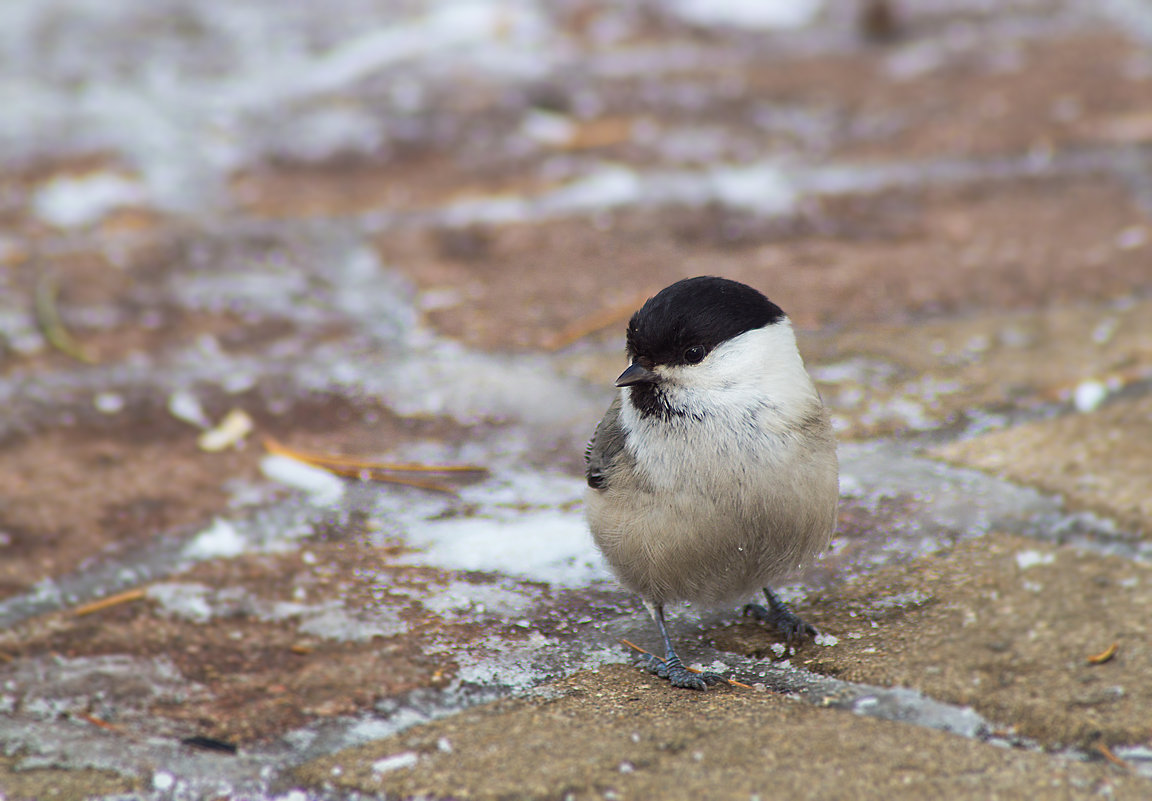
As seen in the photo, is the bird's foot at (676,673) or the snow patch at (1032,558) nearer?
the bird's foot at (676,673)

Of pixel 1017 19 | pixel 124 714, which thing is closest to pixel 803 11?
pixel 1017 19

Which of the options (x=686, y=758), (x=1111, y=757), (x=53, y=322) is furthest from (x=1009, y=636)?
(x=53, y=322)

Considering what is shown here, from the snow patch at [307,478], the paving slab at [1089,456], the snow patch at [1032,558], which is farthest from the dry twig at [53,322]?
the snow patch at [1032,558]

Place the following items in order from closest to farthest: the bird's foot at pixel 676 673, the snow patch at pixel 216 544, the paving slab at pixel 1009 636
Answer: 1. the paving slab at pixel 1009 636
2. the bird's foot at pixel 676 673
3. the snow patch at pixel 216 544

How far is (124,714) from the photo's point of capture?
6.66 ft

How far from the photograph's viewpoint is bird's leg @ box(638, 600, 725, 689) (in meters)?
2.02

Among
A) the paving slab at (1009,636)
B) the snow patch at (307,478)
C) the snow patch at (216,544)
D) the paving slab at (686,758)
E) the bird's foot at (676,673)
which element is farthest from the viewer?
the snow patch at (307,478)

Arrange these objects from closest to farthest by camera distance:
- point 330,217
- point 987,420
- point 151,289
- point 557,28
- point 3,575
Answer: point 3,575 → point 987,420 → point 151,289 → point 330,217 → point 557,28

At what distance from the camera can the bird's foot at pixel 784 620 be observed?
214cm

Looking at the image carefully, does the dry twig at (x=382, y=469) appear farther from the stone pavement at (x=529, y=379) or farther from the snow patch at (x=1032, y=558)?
the snow patch at (x=1032, y=558)

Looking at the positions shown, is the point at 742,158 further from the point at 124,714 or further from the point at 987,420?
the point at 124,714

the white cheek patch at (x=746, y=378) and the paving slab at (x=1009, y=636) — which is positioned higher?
the white cheek patch at (x=746, y=378)

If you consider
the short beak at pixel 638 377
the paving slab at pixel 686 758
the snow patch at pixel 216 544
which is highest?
the short beak at pixel 638 377

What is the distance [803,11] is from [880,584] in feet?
12.1
